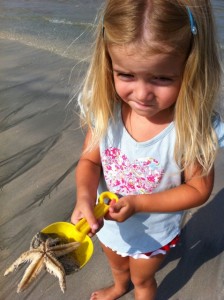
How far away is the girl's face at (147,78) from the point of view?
64.8 inches

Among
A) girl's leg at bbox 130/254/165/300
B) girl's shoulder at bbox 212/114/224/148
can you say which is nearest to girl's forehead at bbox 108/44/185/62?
girl's shoulder at bbox 212/114/224/148

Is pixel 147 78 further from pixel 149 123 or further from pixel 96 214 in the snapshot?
pixel 96 214

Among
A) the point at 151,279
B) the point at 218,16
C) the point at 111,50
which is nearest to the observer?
the point at 111,50

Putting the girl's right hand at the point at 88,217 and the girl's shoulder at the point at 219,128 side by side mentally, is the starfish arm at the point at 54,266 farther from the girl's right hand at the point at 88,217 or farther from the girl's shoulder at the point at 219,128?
the girl's shoulder at the point at 219,128

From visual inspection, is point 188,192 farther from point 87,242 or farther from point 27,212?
point 27,212

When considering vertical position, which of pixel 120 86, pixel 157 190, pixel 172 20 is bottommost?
pixel 157 190

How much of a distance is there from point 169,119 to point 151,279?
0.94 m

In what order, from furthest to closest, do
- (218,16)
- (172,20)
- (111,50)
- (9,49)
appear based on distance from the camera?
(218,16), (9,49), (111,50), (172,20)

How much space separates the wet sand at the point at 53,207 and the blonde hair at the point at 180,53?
37.9 inches

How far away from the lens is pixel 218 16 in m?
7.70

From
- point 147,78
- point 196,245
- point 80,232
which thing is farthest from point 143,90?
point 196,245

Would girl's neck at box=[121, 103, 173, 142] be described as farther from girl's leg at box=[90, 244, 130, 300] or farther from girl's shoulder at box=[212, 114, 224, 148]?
girl's leg at box=[90, 244, 130, 300]

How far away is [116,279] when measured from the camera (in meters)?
2.51

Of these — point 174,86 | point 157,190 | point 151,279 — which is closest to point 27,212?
point 151,279
